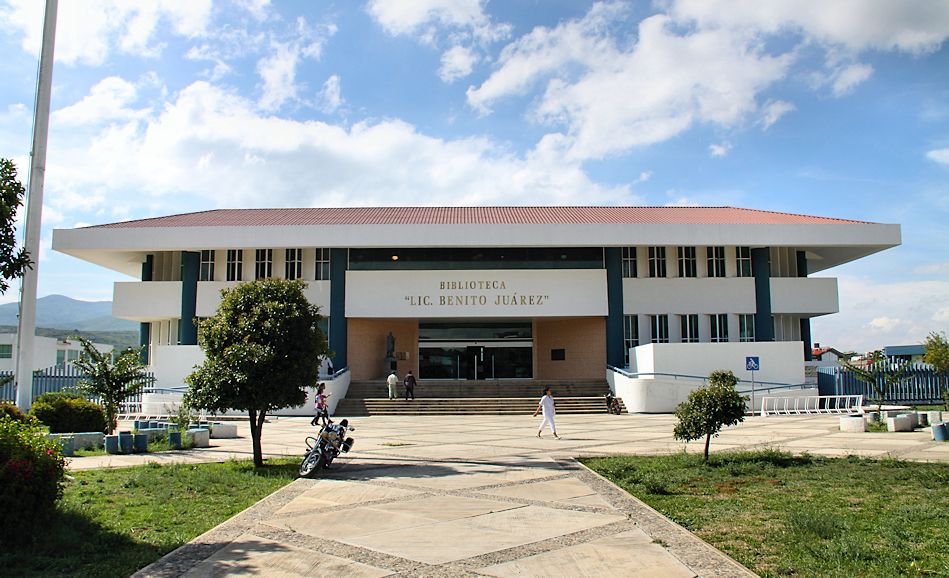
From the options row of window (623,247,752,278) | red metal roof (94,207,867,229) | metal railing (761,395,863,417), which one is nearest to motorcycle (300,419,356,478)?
metal railing (761,395,863,417)

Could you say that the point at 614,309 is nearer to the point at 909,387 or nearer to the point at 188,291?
the point at 909,387

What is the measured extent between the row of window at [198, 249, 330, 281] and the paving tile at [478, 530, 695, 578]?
27145 millimetres

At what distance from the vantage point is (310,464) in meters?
11.2

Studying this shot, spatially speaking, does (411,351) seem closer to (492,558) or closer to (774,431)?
(774,431)

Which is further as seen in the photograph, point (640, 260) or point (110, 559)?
point (640, 260)

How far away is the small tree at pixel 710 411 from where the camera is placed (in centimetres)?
1184

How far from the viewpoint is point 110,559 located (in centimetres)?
628

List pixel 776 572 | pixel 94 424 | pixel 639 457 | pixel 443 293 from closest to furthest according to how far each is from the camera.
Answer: pixel 776 572
pixel 639 457
pixel 94 424
pixel 443 293

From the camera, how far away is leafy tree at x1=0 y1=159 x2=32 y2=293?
680 cm

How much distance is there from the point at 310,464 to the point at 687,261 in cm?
2529

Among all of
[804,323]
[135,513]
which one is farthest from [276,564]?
[804,323]

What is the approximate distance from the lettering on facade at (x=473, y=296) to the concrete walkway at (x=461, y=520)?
15523mm

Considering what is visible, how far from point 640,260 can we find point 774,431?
15312 millimetres

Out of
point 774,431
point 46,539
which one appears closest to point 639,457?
point 774,431
